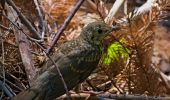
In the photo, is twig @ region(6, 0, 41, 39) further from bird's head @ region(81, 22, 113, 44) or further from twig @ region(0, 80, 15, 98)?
twig @ region(0, 80, 15, 98)

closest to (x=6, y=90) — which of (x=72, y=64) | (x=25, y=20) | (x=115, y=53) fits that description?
(x=72, y=64)

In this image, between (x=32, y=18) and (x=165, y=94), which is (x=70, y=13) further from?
(x=165, y=94)

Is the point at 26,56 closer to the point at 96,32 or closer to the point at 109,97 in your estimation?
the point at 96,32

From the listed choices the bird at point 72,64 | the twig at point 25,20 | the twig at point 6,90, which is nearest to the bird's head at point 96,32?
the bird at point 72,64

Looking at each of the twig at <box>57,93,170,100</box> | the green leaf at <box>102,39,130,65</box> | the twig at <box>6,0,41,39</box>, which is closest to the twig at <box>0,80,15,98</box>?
the twig at <box>57,93,170,100</box>

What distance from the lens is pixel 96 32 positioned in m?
3.15

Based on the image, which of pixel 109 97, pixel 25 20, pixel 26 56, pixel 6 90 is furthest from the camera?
pixel 25 20

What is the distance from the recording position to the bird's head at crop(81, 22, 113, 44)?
10.0ft

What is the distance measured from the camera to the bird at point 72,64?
9.50 ft

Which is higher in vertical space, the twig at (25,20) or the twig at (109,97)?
the twig at (25,20)

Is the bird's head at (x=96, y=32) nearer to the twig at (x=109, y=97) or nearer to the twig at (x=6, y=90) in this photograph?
the twig at (x=109, y=97)

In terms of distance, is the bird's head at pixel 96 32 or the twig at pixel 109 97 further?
the bird's head at pixel 96 32

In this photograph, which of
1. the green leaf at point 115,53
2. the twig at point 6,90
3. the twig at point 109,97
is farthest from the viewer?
the green leaf at point 115,53

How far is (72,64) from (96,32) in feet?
0.80
